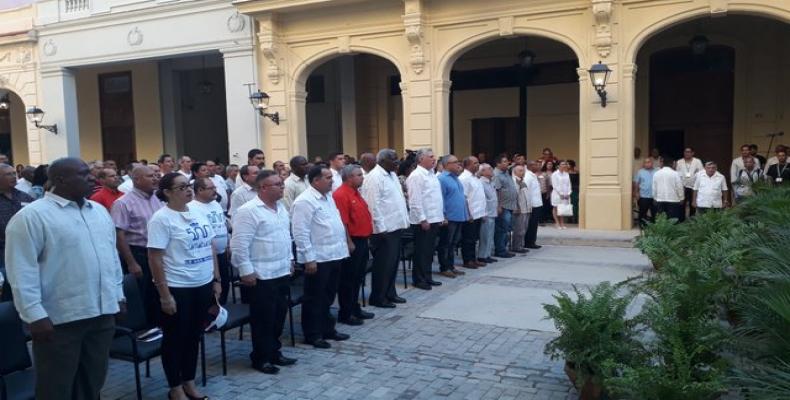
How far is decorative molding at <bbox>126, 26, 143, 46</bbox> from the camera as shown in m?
17.2

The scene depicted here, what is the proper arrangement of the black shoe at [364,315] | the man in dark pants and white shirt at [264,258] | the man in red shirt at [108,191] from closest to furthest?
1. the man in dark pants and white shirt at [264,258]
2. the man in red shirt at [108,191]
3. the black shoe at [364,315]

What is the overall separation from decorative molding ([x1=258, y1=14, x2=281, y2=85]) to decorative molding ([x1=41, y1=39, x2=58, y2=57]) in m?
7.15

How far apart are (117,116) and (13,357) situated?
19.3 m

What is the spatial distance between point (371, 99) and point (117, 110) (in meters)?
8.92

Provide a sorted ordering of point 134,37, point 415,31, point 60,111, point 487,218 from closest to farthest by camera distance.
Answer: point 487,218 → point 415,31 → point 134,37 → point 60,111

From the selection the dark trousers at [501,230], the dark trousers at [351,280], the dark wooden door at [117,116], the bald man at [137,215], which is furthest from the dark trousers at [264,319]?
the dark wooden door at [117,116]

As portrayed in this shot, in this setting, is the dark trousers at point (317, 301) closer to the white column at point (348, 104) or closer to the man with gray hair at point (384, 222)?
the man with gray hair at point (384, 222)

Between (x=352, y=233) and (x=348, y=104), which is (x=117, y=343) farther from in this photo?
(x=348, y=104)

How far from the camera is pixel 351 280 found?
6816 millimetres

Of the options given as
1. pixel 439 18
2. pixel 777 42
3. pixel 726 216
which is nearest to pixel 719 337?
pixel 726 216

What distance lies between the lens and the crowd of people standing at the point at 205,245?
3.71m

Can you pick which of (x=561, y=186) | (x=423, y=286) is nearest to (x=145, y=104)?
(x=561, y=186)

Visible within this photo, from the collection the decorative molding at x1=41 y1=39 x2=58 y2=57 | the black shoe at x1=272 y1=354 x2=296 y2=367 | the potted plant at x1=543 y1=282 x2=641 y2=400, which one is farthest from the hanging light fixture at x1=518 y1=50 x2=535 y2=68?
the decorative molding at x1=41 y1=39 x2=58 y2=57

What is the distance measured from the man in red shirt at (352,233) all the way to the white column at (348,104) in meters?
12.1
